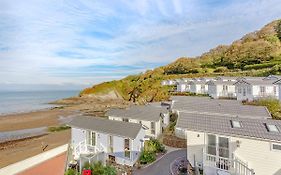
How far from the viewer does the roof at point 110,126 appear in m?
16.1

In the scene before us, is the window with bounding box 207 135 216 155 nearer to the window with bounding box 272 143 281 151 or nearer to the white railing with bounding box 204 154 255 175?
the white railing with bounding box 204 154 255 175

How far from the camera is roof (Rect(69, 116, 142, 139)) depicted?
52.7ft

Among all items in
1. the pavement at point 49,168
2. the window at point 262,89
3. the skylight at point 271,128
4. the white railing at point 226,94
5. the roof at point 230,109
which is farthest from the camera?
the white railing at point 226,94

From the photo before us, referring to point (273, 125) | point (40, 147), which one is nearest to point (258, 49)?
point (273, 125)

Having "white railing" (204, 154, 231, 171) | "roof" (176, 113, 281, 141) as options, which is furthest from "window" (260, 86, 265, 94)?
"white railing" (204, 154, 231, 171)

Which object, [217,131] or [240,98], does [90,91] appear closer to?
[240,98]

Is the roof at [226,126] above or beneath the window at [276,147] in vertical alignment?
above

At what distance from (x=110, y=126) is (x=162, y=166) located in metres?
5.64

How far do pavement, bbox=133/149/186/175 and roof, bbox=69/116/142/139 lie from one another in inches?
104

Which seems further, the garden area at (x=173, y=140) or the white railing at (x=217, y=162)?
the garden area at (x=173, y=140)

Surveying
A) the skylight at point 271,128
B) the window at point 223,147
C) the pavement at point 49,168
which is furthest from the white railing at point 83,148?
the skylight at point 271,128

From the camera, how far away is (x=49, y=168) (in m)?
14.9

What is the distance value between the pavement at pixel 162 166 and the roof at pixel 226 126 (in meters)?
4.23

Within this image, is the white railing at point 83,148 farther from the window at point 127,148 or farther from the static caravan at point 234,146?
the static caravan at point 234,146
